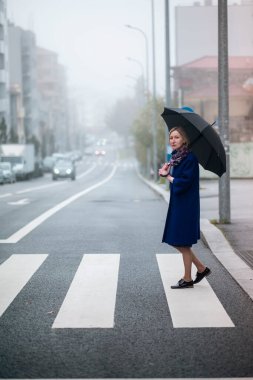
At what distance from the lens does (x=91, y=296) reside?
713 cm

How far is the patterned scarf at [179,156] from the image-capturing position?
728cm

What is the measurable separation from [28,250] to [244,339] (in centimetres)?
569

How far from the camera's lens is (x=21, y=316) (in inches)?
247

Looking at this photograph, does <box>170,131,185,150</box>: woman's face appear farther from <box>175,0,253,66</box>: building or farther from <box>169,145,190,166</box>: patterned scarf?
<box>175,0,253,66</box>: building

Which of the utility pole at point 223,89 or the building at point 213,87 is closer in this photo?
the utility pole at point 223,89

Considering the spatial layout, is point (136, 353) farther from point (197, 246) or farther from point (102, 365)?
point (197, 246)

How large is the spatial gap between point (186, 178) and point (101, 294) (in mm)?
1426

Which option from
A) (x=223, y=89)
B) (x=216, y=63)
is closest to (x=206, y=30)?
(x=216, y=63)

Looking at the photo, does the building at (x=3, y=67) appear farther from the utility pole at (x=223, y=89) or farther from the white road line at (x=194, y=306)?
the white road line at (x=194, y=306)

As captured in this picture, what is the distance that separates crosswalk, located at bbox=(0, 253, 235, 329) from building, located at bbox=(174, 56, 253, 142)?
46.8m

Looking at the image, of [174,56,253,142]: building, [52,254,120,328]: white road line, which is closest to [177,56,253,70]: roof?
[174,56,253,142]: building

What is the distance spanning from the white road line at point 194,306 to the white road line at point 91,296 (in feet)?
1.81

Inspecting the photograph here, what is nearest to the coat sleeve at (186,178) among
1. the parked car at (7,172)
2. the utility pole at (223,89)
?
the utility pole at (223,89)

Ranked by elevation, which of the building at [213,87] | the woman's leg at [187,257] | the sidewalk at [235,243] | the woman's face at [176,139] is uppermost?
the building at [213,87]
